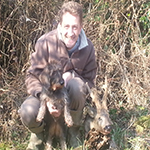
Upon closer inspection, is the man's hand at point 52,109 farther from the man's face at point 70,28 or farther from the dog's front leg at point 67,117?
the man's face at point 70,28

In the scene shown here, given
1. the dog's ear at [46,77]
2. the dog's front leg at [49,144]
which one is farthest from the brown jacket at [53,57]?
the dog's front leg at [49,144]

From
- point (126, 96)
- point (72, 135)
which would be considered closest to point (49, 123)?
point (72, 135)

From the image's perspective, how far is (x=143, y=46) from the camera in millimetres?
6562

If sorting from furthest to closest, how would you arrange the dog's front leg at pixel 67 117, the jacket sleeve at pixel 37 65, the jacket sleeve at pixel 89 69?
the jacket sleeve at pixel 89 69 → the jacket sleeve at pixel 37 65 → the dog's front leg at pixel 67 117

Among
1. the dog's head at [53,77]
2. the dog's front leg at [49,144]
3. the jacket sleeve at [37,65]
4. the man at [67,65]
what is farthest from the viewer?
the dog's front leg at [49,144]

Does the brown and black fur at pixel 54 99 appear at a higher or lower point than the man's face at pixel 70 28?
lower

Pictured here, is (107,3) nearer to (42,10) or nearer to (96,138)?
(42,10)

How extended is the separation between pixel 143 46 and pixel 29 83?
3.60 m

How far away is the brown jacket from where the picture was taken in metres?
3.98

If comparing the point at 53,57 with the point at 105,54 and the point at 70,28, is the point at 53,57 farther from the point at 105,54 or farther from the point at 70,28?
the point at 105,54

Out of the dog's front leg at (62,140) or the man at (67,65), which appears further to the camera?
the dog's front leg at (62,140)

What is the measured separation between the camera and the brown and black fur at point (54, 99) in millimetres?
3303

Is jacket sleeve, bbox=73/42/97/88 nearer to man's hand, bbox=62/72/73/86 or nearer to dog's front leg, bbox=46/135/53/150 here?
man's hand, bbox=62/72/73/86

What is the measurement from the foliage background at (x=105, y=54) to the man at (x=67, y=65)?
0.91m
